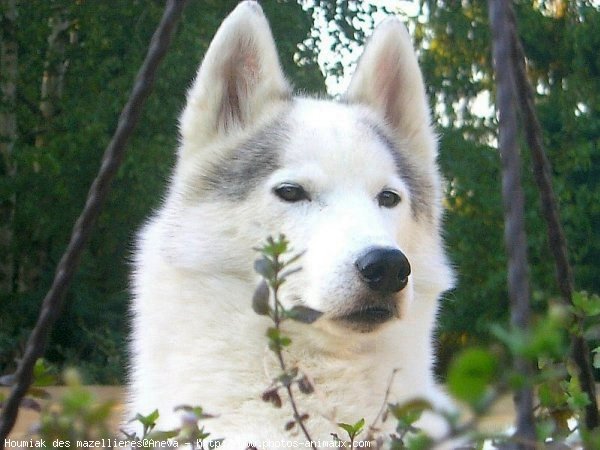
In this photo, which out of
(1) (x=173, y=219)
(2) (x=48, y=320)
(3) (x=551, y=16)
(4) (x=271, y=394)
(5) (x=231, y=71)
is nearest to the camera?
(2) (x=48, y=320)

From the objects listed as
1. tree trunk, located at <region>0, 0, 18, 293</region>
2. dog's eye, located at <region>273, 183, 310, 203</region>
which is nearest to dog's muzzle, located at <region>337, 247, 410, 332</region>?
dog's eye, located at <region>273, 183, 310, 203</region>

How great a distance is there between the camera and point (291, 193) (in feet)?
8.39

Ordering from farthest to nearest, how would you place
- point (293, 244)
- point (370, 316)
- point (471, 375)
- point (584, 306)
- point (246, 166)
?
point (246, 166), point (293, 244), point (370, 316), point (584, 306), point (471, 375)

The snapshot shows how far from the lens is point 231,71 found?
2.93 metres

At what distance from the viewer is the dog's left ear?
2938 mm

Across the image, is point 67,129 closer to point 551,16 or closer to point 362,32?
point 362,32

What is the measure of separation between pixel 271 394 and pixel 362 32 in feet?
35.2

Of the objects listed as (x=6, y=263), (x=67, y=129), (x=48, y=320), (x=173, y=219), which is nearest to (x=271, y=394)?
(x=48, y=320)

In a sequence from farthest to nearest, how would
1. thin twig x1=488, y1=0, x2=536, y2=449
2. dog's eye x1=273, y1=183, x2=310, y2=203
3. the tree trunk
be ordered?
the tree trunk, dog's eye x1=273, y1=183, x2=310, y2=203, thin twig x1=488, y1=0, x2=536, y2=449

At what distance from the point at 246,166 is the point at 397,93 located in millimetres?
614

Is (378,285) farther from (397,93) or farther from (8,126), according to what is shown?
(8,126)

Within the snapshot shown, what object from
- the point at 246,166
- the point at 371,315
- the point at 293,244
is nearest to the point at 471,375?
the point at 371,315

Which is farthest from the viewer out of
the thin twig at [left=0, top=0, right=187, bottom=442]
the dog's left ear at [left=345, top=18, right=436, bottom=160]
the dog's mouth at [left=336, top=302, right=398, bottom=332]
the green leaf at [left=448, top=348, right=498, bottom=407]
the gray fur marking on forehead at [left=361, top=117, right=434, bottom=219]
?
the dog's left ear at [left=345, top=18, right=436, bottom=160]

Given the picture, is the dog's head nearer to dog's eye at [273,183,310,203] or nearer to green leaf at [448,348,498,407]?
dog's eye at [273,183,310,203]
